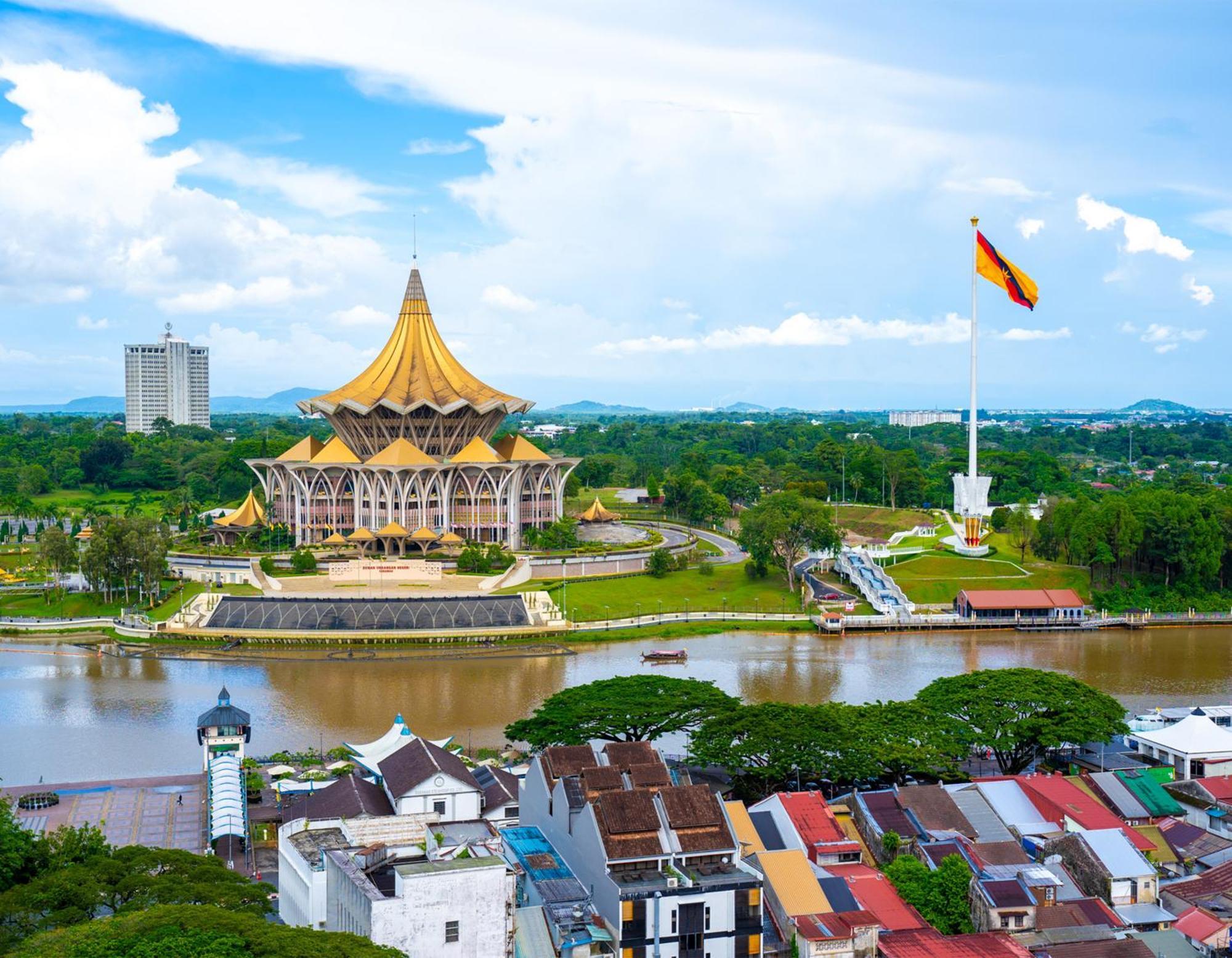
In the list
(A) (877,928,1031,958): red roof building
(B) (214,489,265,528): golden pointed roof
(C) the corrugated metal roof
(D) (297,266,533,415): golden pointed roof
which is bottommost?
(A) (877,928,1031,958): red roof building

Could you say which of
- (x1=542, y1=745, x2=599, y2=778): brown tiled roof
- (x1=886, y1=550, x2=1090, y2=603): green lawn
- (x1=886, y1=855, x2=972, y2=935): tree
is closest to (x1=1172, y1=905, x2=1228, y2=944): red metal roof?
(x1=886, y1=855, x2=972, y2=935): tree

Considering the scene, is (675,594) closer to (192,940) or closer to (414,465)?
(414,465)

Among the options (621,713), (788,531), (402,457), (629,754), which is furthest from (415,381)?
(629,754)

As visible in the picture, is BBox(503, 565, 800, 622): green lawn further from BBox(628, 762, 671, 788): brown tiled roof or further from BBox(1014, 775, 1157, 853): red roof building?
BBox(628, 762, 671, 788): brown tiled roof

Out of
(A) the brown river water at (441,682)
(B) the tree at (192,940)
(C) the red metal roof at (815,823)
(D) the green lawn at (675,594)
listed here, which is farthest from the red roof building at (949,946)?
(D) the green lawn at (675,594)

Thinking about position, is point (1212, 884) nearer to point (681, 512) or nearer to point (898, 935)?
point (898, 935)

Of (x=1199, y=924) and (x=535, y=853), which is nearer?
(x=1199, y=924)

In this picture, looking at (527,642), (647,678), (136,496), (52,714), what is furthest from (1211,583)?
(136,496)
